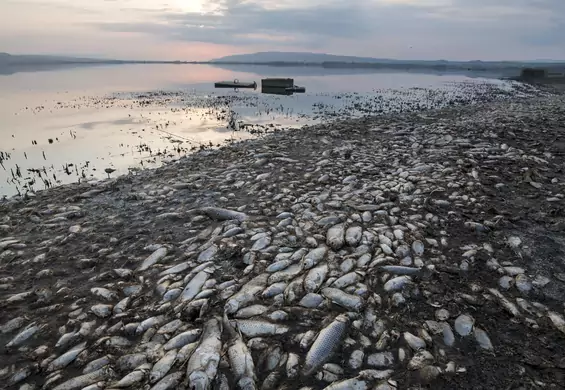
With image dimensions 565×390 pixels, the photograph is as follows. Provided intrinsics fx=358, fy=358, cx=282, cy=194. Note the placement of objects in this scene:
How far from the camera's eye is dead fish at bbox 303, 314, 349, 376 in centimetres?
397

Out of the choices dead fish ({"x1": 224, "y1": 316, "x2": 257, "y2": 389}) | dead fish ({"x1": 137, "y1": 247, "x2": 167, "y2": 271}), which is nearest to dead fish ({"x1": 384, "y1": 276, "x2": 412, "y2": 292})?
dead fish ({"x1": 224, "y1": 316, "x2": 257, "y2": 389})

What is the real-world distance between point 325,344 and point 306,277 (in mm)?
1268

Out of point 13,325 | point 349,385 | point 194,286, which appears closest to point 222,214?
point 194,286

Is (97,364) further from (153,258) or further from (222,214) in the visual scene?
(222,214)

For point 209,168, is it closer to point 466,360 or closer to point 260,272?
point 260,272

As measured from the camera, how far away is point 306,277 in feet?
17.5

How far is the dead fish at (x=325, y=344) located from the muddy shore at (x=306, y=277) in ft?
0.06

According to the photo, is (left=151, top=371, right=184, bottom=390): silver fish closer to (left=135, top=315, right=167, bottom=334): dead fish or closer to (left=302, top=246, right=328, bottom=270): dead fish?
(left=135, top=315, right=167, bottom=334): dead fish

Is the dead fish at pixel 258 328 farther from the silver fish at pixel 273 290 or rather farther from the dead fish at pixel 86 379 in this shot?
the dead fish at pixel 86 379

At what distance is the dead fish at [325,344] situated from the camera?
13.0 ft

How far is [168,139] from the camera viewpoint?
1986 cm

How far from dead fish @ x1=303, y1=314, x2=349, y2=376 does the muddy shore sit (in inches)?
0.8

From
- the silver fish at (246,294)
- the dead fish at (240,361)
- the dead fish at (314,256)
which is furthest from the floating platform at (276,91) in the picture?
the dead fish at (240,361)

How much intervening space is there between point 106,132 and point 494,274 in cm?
2184
